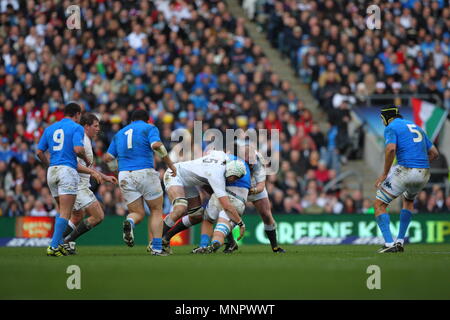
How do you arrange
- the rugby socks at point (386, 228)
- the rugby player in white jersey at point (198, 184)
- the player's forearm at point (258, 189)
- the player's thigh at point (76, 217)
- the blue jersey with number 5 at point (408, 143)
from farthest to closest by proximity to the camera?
the player's thigh at point (76, 217) → the player's forearm at point (258, 189) → the blue jersey with number 5 at point (408, 143) → the rugby socks at point (386, 228) → the rugby player in white jersey at point (198, 184)

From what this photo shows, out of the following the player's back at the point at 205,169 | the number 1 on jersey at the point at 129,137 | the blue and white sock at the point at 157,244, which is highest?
the number 1 on jersey at the point at 129,137

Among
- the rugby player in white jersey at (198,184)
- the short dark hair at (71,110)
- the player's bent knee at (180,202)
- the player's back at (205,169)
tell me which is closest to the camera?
the short dark hair at (71,110)

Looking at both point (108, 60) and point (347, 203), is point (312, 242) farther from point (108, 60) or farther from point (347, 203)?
point (108, 60)

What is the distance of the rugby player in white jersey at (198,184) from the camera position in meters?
15.1

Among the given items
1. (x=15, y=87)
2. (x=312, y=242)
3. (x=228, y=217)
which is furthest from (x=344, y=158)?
(x=228, y=217)

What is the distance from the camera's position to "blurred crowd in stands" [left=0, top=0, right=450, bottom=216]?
2514cm

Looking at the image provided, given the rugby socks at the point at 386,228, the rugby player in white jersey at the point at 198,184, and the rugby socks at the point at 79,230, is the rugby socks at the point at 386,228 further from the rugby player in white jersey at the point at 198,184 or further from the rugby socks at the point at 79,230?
the rugby socks at the point at 79,230

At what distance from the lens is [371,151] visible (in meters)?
27.5

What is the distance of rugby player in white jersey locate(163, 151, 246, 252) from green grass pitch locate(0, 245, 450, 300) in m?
1.35

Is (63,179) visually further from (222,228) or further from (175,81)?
(175,81)

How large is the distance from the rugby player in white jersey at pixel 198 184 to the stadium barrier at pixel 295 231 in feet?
22.5

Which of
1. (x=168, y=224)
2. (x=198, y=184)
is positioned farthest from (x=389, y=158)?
(x=168, y=224)

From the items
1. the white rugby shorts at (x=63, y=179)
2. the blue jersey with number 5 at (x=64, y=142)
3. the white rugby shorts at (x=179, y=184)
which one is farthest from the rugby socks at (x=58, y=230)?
the white rugby shorts at (x=179, y=184)
